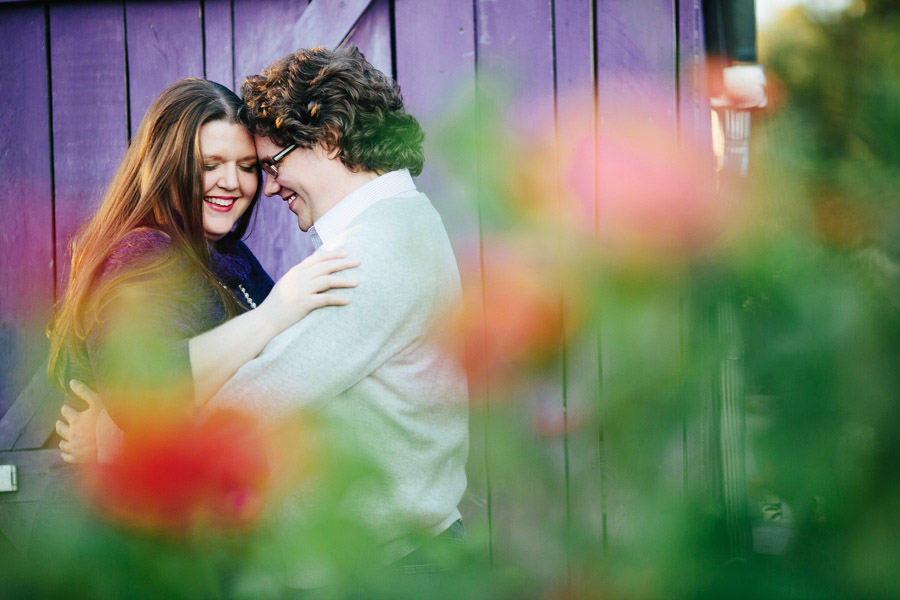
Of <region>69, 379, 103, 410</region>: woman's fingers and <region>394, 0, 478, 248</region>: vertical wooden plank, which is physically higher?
<region>394, 0, 478, 248</region>: vertical wooden plank

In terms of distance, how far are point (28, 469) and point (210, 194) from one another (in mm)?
1071

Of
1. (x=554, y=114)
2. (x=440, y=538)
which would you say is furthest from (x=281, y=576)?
(x=554, y=114)

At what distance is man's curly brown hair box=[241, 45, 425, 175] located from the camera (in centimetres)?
128

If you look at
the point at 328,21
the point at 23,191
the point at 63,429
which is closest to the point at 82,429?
the point at 63,429

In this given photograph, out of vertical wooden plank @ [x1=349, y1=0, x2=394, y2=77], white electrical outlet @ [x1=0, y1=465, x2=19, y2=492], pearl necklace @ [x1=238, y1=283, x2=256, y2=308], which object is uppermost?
vertical wooden plank @ [x1=349, y1=0, x2=394, y2=77]

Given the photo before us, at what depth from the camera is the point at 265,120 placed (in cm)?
139

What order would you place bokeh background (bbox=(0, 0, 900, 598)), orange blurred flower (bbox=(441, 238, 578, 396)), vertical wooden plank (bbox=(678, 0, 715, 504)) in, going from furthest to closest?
1. vertical wooden plank (bbox=(678, 0, 715, 504))
2. orange blurred flower (bbox=(441, 238, 578, 396))
3. bokeh background (bbox=(0, 0, 900, 598))

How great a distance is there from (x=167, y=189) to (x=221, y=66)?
0.67 m

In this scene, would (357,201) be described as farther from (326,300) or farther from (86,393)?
(86,393)

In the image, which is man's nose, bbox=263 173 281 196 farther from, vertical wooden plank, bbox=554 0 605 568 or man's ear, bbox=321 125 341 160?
vertical wooden plank, bbox=554 0 605 568

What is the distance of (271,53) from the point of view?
193 centimetres

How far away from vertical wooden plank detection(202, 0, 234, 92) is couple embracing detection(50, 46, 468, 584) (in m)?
0.48

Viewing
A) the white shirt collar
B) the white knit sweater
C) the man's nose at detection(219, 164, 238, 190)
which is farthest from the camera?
the man's nose at detection(219, 164, 238, 190)

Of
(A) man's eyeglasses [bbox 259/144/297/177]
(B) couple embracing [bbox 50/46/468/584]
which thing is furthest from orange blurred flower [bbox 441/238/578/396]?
(A) man's eyeglasses [bbox 259/144/297/177]
